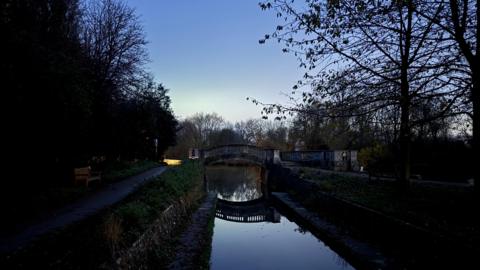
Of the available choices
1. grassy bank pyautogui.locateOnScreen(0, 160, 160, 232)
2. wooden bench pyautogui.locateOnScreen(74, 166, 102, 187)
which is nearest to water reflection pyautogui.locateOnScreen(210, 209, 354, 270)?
grassy bank pyautogui.locateOnScreen(0, 160, 160, 232)

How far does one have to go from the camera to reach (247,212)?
1752 cm

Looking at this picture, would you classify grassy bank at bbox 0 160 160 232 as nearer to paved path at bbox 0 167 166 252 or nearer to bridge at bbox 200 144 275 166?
paved path at bbox 0 167 166 252

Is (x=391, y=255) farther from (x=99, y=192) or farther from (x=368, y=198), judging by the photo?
(x=99, y=192)

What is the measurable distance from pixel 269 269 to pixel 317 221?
4309 mm

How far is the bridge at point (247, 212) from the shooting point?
50.3 feet

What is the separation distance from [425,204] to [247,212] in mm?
9752

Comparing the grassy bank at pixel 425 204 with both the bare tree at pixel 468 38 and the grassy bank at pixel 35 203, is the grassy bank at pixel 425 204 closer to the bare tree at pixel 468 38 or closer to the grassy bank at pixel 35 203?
the bare tree at pixel 468 38

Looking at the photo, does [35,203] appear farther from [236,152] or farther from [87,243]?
[236,152]

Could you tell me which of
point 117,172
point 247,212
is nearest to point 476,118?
point 247,212

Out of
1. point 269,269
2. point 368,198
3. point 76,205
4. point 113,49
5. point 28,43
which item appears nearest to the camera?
point 269,269

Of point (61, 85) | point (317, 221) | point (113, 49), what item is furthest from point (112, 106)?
point (317, 221)

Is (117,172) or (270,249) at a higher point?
(117,172)

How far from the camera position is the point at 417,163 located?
18.9m

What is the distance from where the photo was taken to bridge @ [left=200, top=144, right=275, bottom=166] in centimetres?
2936
